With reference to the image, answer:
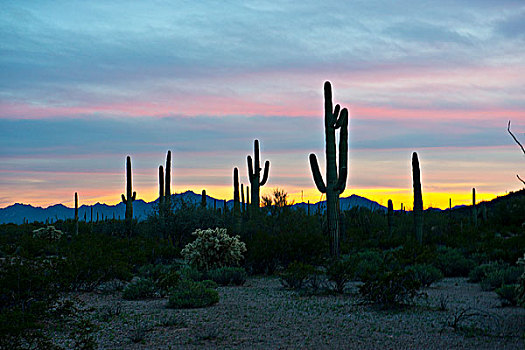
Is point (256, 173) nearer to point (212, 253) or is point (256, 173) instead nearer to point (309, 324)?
point (212, 253)

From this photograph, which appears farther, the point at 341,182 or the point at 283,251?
the point at 341,182

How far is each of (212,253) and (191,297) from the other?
21.8 feet

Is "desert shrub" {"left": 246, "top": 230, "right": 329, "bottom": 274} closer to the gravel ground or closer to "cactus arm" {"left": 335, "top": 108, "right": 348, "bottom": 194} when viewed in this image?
"cactus arm" {"left": 335, "top": 108, "right": 348, "bottom": 194}

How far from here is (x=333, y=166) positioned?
A: 2144 cm

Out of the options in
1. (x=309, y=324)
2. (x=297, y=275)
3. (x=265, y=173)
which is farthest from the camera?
(x=265, y=173)

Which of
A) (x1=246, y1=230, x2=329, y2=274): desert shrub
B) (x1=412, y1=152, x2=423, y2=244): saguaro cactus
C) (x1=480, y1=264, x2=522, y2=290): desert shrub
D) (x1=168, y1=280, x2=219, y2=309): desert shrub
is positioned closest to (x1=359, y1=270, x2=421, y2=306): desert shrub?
(x1=168, y1=280, x2=219, y2=309): desert shrub

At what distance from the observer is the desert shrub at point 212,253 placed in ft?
61.9

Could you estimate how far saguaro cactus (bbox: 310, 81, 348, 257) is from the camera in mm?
20828

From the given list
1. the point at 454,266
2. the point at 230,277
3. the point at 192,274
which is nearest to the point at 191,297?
the point at 230,277

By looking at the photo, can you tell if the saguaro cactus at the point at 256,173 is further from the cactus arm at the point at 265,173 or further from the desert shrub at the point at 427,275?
the desert shrub at the point at 427,275

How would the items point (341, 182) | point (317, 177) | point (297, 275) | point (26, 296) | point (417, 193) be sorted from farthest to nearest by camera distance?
point (417, 193)
point (317, 177)
point (341, 182)
point (297, 275)
point (26, 296)

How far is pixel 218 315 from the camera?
11.0m

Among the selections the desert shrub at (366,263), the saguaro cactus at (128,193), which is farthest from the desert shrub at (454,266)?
the saguaro cactus at (128,193)

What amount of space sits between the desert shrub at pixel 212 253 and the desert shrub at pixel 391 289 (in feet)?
24.8
